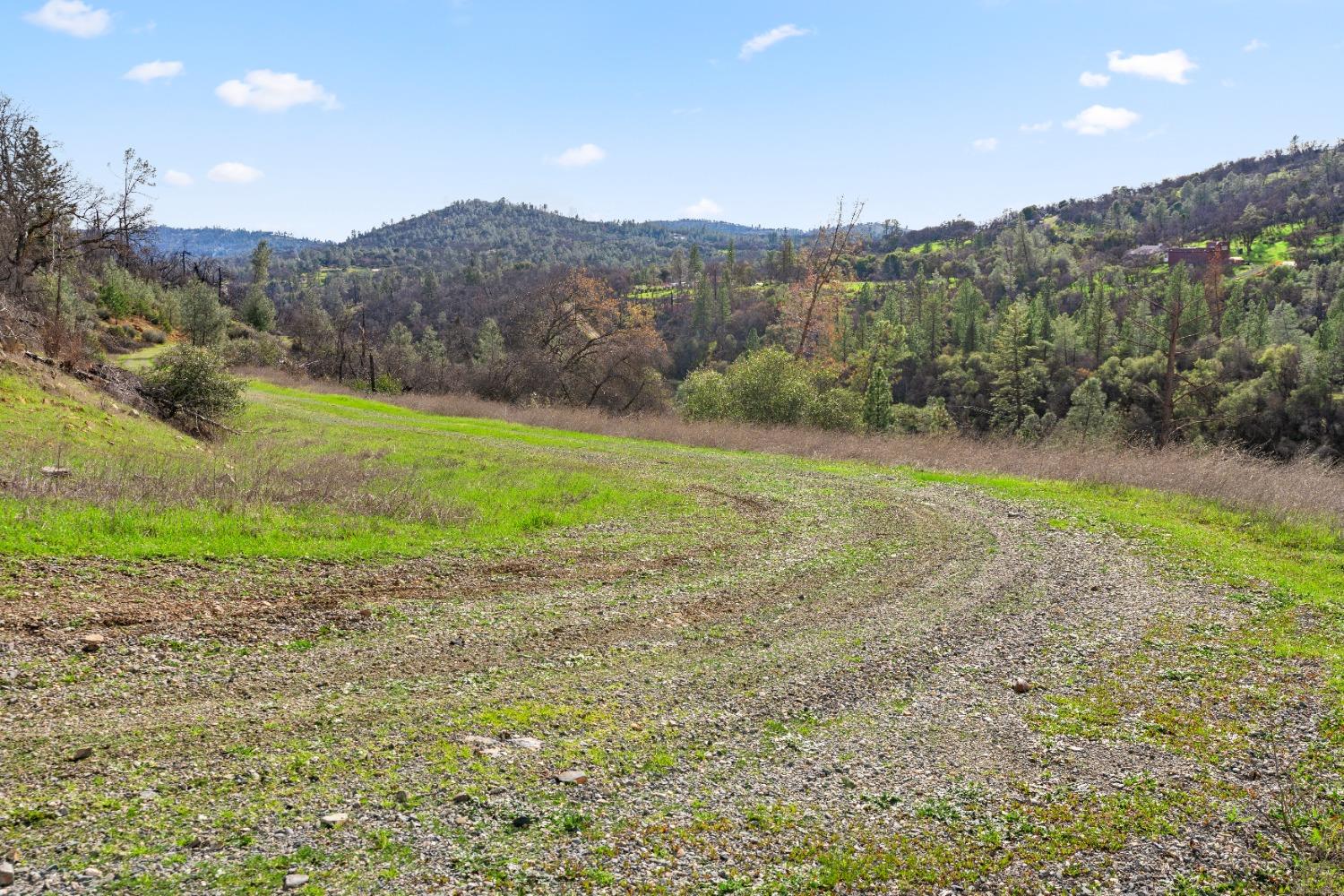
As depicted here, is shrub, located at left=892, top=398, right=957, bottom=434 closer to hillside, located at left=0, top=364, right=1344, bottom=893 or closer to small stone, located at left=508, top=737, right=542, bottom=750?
hillside, located at left=0, top=364, right=1344, bottom=893

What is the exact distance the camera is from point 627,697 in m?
6.58

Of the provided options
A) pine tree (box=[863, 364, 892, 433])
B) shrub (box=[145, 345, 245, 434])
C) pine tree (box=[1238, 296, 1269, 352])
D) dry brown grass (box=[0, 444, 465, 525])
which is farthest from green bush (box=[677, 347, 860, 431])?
pine tree (box=[1238, 296, 1269, 352])

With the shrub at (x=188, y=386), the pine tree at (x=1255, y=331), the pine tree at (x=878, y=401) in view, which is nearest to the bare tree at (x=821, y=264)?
the pine tree at (x=878, y=401)

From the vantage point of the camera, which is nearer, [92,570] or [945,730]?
[945,730]

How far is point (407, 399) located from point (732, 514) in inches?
1284

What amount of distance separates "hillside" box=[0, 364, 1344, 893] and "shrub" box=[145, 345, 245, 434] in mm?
9187

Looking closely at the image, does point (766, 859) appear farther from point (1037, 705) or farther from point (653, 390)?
point (653, 390)

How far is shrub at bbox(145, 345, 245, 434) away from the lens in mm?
21609

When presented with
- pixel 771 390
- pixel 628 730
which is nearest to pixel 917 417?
pixel 771 390

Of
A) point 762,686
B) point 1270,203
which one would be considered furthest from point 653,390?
point 1270,203

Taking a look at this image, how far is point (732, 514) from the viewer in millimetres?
14430

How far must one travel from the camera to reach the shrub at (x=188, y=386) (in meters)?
21.6

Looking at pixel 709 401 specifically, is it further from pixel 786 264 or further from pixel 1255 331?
pixel 786 264

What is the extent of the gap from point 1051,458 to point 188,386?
23.0 m
